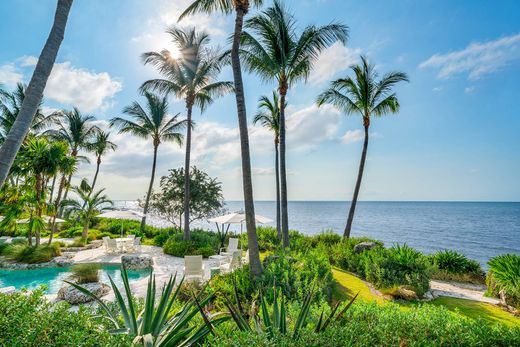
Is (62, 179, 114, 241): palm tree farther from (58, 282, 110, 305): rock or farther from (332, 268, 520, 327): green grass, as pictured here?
(332, 268, 520, 327): green grass

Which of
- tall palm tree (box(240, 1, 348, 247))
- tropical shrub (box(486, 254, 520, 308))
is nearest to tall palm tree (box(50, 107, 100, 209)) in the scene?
tall palm tree (box(240, 1, 348, 247))

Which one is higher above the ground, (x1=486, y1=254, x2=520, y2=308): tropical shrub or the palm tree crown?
the palm tree crown

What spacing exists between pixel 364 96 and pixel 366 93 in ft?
0.61

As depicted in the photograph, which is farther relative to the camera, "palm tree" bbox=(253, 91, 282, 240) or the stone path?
"palm tree" bbox=(253, 91, 282, 240)

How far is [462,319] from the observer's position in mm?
3527

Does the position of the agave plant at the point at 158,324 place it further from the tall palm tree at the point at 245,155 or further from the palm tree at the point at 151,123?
the palm tree at the point at 151,123

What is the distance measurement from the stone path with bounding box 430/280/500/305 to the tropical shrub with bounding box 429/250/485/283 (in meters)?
0.33

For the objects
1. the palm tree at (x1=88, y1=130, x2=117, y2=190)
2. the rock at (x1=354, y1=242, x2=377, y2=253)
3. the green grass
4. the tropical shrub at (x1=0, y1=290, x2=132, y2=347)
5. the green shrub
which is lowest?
the green grass

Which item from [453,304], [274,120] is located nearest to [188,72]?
[274,120]

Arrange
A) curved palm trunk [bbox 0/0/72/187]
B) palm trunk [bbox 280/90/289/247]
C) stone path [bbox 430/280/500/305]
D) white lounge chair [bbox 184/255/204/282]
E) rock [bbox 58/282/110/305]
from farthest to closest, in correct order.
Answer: palm trunk [bbox 280/90/289/247] → white lounge chair [bbox 184/255/204/282] → stone path [bbox 430/280/500/305] → rock [bbox 58/282/110/305] → curved palm trunk [bbox 0/0/72/187]

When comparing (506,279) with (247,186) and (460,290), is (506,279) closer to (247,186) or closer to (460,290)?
(460,290)

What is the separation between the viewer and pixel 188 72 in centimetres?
1666

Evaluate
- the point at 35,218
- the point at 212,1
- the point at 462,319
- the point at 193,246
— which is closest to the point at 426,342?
the point at 462,319

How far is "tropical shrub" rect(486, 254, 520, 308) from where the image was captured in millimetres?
7422
